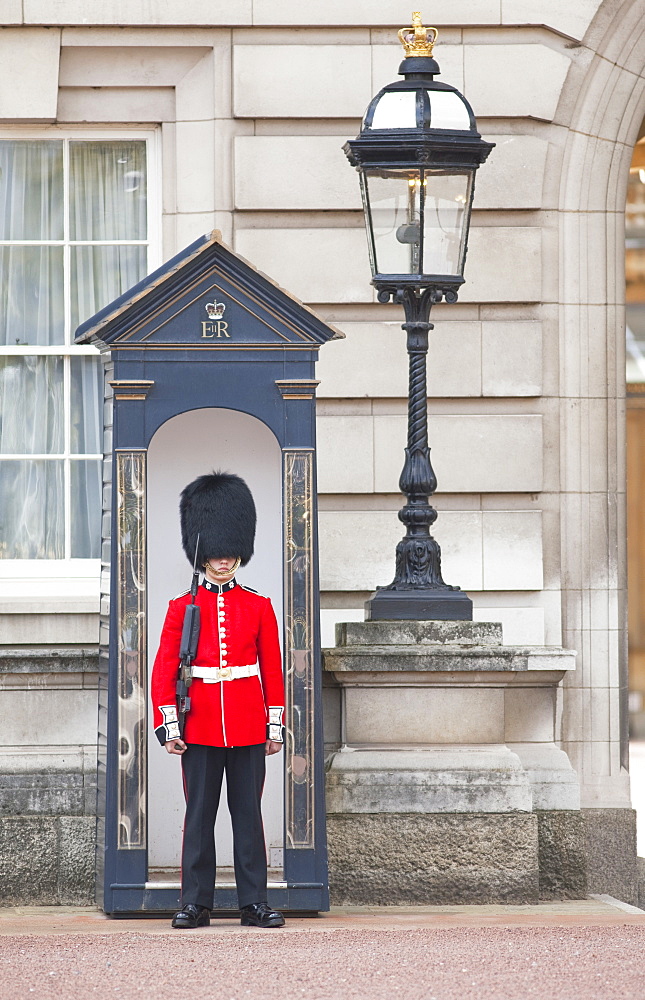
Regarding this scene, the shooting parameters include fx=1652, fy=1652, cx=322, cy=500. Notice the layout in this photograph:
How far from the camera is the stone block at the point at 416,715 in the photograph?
6.84 meters

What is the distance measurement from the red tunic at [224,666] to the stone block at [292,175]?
2.39 m

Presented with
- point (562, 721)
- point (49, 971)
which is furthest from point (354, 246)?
point (49, 971)


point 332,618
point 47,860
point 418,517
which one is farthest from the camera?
point 332,618

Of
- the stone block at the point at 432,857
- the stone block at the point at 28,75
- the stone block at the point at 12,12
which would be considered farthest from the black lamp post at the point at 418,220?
the stone block at the point at 12,12

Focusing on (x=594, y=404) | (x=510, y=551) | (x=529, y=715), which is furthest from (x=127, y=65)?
(x=529, y=715)

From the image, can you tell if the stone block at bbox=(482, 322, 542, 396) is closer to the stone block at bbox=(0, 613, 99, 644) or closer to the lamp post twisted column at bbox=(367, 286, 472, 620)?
the lamp post twisted column at bbox=(367, 286, 472, 620)

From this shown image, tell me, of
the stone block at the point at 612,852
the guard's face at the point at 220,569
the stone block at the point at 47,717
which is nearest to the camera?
the guard's face at the point at 220,569

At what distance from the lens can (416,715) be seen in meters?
6.85

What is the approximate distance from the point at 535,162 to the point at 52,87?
2.30m

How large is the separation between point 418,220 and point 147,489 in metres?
1.56

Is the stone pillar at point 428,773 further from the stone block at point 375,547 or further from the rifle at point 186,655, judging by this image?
the rifle at point 186,655

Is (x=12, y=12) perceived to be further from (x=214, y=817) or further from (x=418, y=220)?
(x=214, y=817)

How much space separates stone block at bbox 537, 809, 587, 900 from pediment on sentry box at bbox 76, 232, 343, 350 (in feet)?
7.97

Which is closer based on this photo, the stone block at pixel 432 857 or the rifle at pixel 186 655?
the rifle at pixel 186 655
